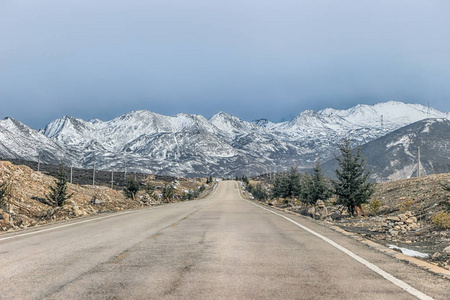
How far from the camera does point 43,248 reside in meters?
8.88

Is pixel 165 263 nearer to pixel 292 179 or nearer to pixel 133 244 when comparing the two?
pixel 133 244

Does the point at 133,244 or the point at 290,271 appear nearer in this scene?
the point at 290,271

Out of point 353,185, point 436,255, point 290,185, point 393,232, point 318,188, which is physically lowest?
point 393,232

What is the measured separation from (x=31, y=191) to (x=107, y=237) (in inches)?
667

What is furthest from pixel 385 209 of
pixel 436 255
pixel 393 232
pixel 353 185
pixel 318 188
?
pixel 318 188

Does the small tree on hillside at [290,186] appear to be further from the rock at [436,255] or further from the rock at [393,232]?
the rock at [436,255]

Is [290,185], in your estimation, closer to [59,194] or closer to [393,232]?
[59,194]

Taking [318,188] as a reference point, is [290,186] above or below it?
below

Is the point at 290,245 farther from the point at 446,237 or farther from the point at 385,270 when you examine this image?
the point at 446,237

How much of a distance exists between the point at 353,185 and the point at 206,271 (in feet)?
63.9

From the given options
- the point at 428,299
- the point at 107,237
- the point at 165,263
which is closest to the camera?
the point at 428,299

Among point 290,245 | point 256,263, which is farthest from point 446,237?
point 256,263

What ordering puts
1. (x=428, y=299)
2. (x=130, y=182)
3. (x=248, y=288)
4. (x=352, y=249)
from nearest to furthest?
(x=428, y=299) < (x=248, y=288) < (x=352, y=249) < (x=130, y=182)

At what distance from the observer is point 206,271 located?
6.24 m
